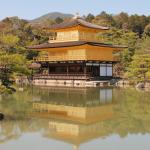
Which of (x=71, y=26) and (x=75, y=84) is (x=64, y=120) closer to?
(x=75, y=84)

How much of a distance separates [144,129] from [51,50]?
27475 millimetres

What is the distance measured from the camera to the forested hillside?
16.3m

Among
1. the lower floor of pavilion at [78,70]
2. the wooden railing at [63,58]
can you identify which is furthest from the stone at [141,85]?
the wooden railing at [63,58]

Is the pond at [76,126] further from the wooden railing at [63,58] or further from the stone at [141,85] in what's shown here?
the wooden railing at [63,58]

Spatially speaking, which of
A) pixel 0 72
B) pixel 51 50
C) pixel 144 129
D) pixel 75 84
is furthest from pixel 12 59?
pixel 51 50

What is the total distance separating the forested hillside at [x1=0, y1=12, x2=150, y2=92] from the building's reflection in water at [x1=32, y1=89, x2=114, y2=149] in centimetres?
206

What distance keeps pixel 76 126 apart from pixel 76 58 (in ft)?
75.7

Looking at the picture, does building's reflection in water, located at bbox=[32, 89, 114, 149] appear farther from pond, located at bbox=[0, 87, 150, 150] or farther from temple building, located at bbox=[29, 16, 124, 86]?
temple building, located at bbox=[29, 16, 124, 86]

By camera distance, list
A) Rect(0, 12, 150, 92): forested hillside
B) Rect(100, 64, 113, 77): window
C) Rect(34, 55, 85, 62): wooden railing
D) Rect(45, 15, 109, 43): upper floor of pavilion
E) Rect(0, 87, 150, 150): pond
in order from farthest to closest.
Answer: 1. Rect(45, 15, 109, 43): upper floor of pavilion
2. Rect(100, 64, 113, 77): window
3. Rect(34, 55, 85, 62): wooden railing
4. Rect(0, 12, 150, 92): forested hillside
5. Rect(0, 87, 150, 150): pond

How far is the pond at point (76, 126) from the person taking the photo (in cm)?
1005

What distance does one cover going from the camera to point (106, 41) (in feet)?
150

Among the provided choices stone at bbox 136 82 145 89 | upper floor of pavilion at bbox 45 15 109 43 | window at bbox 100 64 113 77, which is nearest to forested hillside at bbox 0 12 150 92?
stone at bbox 136 82 145 89

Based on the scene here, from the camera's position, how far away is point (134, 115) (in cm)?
1526

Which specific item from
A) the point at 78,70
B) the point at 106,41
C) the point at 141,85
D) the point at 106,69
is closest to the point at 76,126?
the point at 141,85
